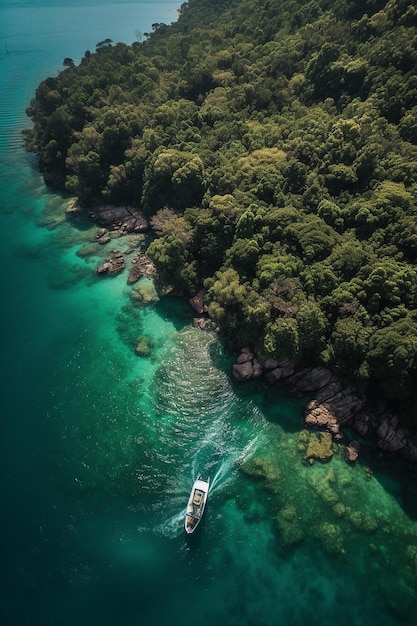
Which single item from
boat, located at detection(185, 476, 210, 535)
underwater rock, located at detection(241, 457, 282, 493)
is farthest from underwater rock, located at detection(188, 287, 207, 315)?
boat, located at detection(185, 476, 210, 535)

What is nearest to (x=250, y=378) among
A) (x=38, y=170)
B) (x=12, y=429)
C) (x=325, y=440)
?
(x=325, y=440)

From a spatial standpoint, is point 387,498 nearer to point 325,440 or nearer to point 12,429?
point 325,440

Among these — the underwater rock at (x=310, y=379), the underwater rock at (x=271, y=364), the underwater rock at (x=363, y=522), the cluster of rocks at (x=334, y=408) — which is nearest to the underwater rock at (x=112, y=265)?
the cluster of rocks at (x=334, y=408)

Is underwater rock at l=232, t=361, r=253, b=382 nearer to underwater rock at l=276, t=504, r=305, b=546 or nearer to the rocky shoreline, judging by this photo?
the rocky shoreline

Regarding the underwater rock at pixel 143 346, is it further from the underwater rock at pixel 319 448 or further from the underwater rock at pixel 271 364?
the underwater rock at pixel 319 448

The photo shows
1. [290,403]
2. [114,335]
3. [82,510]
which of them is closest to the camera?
[82,510]

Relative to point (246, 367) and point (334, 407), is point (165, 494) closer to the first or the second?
point (246, 367)
